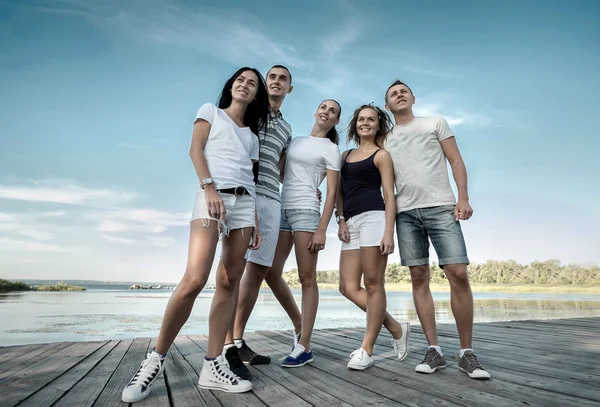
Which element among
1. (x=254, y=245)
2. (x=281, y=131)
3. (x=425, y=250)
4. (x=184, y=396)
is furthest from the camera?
(x=281, y=131)

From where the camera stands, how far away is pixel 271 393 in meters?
2.00

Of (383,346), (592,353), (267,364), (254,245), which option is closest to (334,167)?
(254,245)

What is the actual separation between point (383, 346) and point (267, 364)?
1.26 metres

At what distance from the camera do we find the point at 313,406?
1757 mm

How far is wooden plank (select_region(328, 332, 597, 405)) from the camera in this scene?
6.14 ft

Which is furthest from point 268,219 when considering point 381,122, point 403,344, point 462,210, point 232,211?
point 403,344

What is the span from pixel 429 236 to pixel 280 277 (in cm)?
116

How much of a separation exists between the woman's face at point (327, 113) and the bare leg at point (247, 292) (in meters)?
1.22

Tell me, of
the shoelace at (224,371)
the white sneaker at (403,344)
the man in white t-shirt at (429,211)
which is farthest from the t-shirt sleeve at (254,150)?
the white sneaker at (403,344)

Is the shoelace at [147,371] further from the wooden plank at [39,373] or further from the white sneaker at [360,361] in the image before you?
the white sneaker at [360,361]

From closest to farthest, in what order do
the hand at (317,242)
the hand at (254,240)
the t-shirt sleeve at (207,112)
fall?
the t-shirt sleeve at (207,112) < the hand at (254,240) < the hand at (317,242)

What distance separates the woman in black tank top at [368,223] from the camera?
2.70m

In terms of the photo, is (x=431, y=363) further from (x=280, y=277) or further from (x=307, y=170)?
(x=307, y=170)

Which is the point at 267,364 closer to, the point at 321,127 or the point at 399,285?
the point at 321,127
